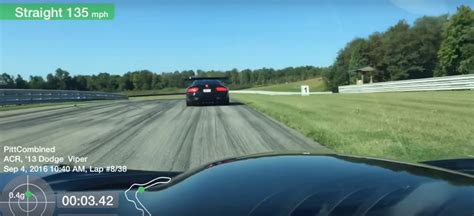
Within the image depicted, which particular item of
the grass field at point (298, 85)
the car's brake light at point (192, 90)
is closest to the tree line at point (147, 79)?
the grass field at point (298, 85)

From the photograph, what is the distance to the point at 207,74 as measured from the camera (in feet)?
8.78

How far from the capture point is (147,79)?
260 centimetres

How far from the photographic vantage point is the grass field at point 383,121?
3.86 meters

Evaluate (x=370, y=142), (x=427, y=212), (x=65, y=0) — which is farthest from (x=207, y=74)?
(x=370, y=142)

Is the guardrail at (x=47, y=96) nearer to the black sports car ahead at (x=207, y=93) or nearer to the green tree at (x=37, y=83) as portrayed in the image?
the green tree at (x=37, y=83)

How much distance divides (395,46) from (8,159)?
209 cm

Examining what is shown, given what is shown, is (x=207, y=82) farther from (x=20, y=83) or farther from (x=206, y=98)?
(x=20, y=83)

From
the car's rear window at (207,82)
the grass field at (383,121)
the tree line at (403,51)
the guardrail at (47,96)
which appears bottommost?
the grass field at (383,121)

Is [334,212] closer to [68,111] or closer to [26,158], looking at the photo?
[26,158]

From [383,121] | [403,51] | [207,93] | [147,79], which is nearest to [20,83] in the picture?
[147,79]

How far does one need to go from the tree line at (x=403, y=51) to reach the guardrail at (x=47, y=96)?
1.17m

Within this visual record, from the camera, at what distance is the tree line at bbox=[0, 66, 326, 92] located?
8.29 ft

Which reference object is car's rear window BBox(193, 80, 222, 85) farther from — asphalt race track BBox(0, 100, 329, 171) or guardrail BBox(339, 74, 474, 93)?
guardrail BBox(339, 74, 474, 93)

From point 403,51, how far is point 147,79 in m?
1.45
